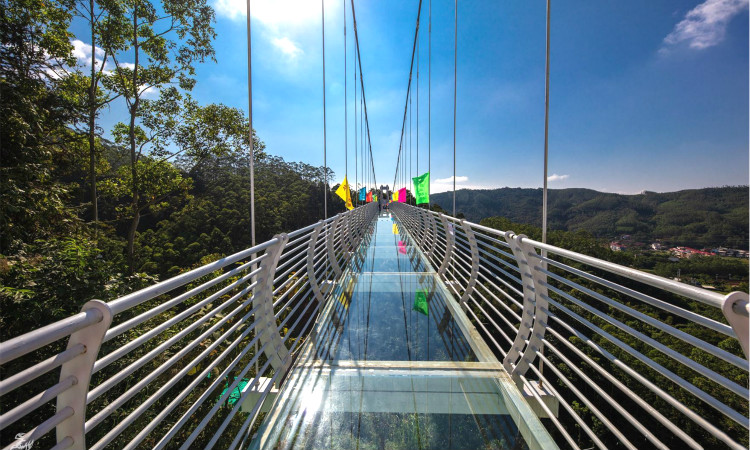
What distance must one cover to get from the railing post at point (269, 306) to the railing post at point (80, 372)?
3.36ft

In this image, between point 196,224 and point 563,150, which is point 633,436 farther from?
point 196,224

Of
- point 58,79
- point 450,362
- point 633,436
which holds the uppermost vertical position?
point 58,79

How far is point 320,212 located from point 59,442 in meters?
39.6

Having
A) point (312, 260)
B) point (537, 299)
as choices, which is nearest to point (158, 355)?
point (312, 260)

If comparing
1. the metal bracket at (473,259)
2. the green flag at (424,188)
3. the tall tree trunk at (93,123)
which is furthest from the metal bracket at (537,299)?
the tall tree trunk at (93,123)

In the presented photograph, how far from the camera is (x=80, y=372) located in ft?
2.61

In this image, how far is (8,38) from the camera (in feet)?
23.9

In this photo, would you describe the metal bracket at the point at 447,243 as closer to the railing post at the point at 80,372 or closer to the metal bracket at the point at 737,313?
the metal bracket at the point at 737,313

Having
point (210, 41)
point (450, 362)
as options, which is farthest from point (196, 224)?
point (450, 362)

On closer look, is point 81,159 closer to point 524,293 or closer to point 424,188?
point 424,188

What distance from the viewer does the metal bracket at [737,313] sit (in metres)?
0.79

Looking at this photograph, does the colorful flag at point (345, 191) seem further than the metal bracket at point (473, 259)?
Yes

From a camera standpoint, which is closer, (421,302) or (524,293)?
(524,293)

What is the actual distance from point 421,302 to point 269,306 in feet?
Answer: 6.26
